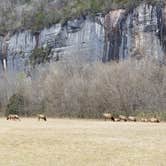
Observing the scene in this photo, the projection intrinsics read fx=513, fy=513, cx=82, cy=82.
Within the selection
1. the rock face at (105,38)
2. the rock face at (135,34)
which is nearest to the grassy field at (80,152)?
the rock face at (105,38)

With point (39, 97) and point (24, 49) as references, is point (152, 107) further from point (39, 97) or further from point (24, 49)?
point (24, 49)

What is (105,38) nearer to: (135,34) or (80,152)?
(135,34)

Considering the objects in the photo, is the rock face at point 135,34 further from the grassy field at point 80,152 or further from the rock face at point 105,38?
the grassy field at point 80,152

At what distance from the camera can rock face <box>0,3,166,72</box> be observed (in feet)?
274

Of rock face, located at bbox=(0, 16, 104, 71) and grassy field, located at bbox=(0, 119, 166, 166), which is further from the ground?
rock face, located at bbox=(0, 16, 104, 71)

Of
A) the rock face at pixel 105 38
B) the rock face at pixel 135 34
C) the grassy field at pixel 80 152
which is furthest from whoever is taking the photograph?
the rock face at pixel 105 38

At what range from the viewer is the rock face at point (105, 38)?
8338 centimetres

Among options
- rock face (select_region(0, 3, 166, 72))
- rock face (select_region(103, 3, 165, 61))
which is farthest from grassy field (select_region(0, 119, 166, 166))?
rock face (select_region(103, 3, 165, 61))

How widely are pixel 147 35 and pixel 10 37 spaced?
37.9m

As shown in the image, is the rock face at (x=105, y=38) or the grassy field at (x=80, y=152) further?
the rock face at (x=105, y=38)

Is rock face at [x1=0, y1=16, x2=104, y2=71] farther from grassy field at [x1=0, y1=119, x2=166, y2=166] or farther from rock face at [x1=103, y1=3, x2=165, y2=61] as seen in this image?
grassy field at [x1=0, y1=119, x2=166, y2=166]

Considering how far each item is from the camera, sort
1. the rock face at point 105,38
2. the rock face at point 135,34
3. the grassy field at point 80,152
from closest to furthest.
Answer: the grassy field at point 80,152 < the rock face at point 135,34 < the rock face at point 105,38

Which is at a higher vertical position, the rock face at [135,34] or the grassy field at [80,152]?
the rock face at [135,34]

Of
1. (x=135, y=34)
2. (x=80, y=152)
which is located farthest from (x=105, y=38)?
(x=80, y=152)
